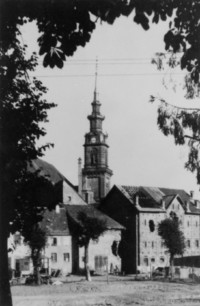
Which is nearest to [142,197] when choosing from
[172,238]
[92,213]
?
[92,213]

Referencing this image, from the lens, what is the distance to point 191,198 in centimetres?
8438

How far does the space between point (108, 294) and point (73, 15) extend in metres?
32.0

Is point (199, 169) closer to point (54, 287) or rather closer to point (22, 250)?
point (54, 287)

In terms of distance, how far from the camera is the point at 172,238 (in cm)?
5900

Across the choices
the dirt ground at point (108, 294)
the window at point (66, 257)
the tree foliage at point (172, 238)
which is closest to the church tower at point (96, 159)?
the window at point (66, 257)

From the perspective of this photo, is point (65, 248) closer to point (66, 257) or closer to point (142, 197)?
point (66, 257)

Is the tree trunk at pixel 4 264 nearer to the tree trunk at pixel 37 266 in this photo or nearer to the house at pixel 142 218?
the tree trunk at pixel 37 266

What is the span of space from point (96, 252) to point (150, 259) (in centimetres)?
918

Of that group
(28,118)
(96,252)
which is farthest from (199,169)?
(96,252)

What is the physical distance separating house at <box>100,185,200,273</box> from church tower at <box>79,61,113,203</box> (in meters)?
22.0

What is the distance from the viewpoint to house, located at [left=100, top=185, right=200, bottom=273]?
67938 mm

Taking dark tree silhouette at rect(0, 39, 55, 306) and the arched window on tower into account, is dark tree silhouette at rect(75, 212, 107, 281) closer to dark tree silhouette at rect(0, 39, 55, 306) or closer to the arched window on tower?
dark tree silhouette at rect(0, 39, 55, 306)

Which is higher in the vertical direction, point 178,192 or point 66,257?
point 178,192

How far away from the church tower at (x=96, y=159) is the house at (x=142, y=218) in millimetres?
21964
